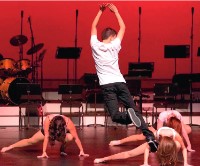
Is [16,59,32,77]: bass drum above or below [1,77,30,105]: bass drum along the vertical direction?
above

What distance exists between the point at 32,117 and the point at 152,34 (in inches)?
201

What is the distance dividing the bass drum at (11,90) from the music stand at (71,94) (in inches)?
45.7

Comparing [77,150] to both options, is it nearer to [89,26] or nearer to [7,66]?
[7,66]

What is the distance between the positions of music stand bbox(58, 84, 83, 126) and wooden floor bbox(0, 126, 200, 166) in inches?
36.8

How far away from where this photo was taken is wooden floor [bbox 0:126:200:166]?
10078mm

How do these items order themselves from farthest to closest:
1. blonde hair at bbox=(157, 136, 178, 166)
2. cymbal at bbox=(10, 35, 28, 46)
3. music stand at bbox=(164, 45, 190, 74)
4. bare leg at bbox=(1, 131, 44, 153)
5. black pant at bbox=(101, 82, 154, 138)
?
1. cymbal at bbox=(10, 35, 28, 46)
2. music stand at bbox=(164, 45, 190, 74)
3. bare leg at bbox=(1, 131, 44, 153)
4. black pant at bbox=(101, 82, 154, 138)
5. blonde hair at bbox=(157, 136, 178, 166)

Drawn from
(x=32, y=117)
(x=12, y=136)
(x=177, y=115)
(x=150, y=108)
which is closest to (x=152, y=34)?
(x=150, y=108)

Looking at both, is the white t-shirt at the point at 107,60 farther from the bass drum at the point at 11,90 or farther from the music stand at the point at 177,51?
the bass drum at the point at 11,90

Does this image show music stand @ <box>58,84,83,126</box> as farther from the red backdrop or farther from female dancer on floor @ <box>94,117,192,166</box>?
female dancer on floor @ <box>94,117,192,166</box>

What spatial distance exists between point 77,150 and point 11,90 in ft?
18.0

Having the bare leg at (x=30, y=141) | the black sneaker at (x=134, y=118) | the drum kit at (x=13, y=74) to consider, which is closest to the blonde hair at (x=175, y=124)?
the black sneaker at (x=134, y=118)

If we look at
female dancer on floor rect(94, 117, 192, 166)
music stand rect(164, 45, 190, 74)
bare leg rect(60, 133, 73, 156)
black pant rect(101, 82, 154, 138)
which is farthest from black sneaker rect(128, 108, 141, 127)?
music stand rect(164, 45, 190, 74)

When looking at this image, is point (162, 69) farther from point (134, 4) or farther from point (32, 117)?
point (32, 117)

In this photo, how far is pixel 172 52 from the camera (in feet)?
53.9
